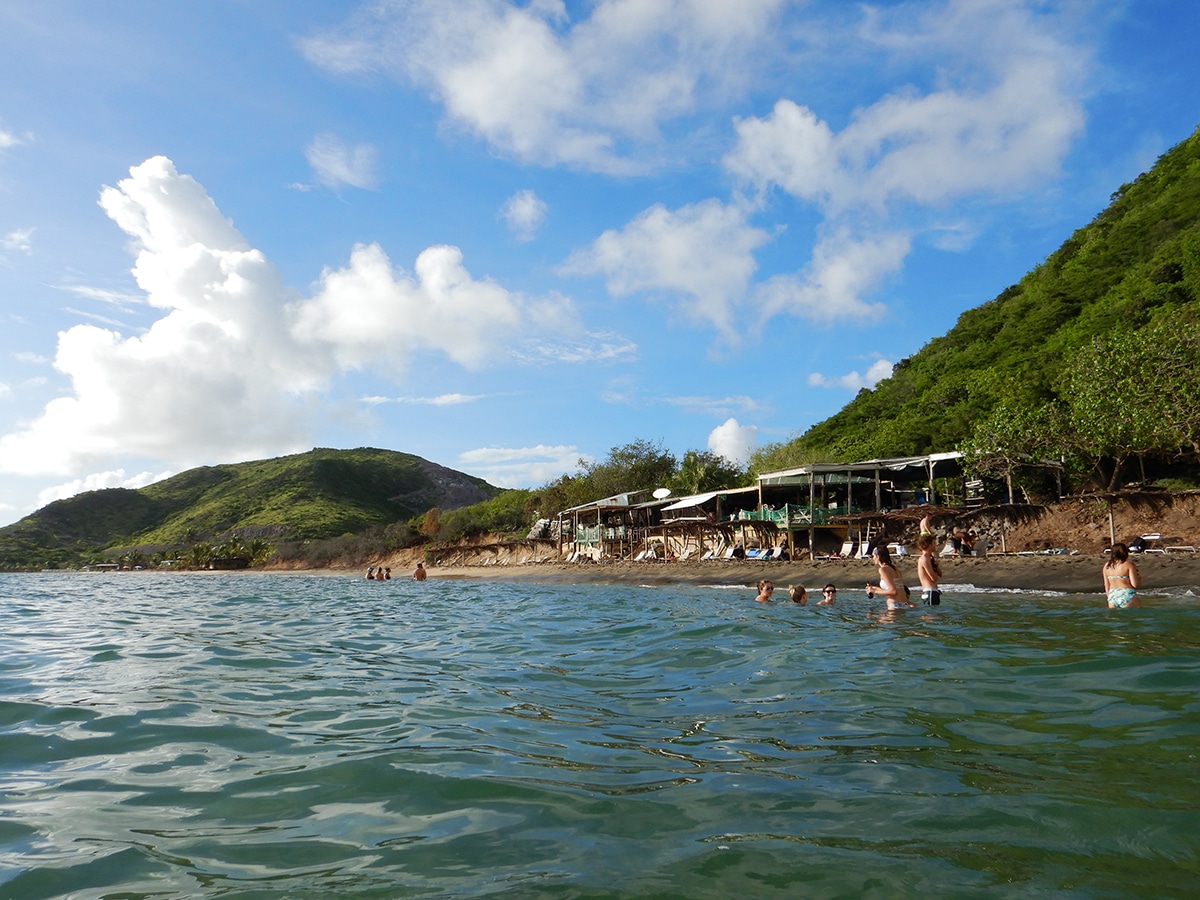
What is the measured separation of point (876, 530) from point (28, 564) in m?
97.4

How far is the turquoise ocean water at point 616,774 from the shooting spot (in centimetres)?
250

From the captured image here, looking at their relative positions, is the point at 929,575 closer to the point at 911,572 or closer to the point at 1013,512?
the point at 911,572

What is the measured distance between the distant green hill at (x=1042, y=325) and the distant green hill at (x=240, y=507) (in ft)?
184

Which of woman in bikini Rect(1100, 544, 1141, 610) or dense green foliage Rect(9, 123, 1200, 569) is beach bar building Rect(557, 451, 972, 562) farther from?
woman in bikini Rect(1100, 544, 1141, 610)

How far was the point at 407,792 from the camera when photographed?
3414 millimetres

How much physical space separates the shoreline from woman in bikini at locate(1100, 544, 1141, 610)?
438cm

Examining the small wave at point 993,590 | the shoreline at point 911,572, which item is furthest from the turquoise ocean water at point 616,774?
the shoreline at point 911,572

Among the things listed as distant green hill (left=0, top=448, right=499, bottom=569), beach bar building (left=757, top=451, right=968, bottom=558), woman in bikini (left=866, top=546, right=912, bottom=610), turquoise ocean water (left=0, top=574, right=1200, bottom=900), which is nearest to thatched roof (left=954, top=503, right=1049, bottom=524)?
beach bar building (left=757, top=451, right=968, bottom=558)

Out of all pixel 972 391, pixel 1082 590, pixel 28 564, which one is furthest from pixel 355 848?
pixel 28 564

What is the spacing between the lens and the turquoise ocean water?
2502mm

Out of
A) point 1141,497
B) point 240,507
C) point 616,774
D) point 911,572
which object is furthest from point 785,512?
point 240,507

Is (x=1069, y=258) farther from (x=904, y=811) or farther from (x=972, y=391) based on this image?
(x=904, y=811)

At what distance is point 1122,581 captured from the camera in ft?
37.8

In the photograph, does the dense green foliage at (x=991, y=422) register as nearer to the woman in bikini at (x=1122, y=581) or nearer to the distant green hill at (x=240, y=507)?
the distant green hill at (x=240, y=507)
